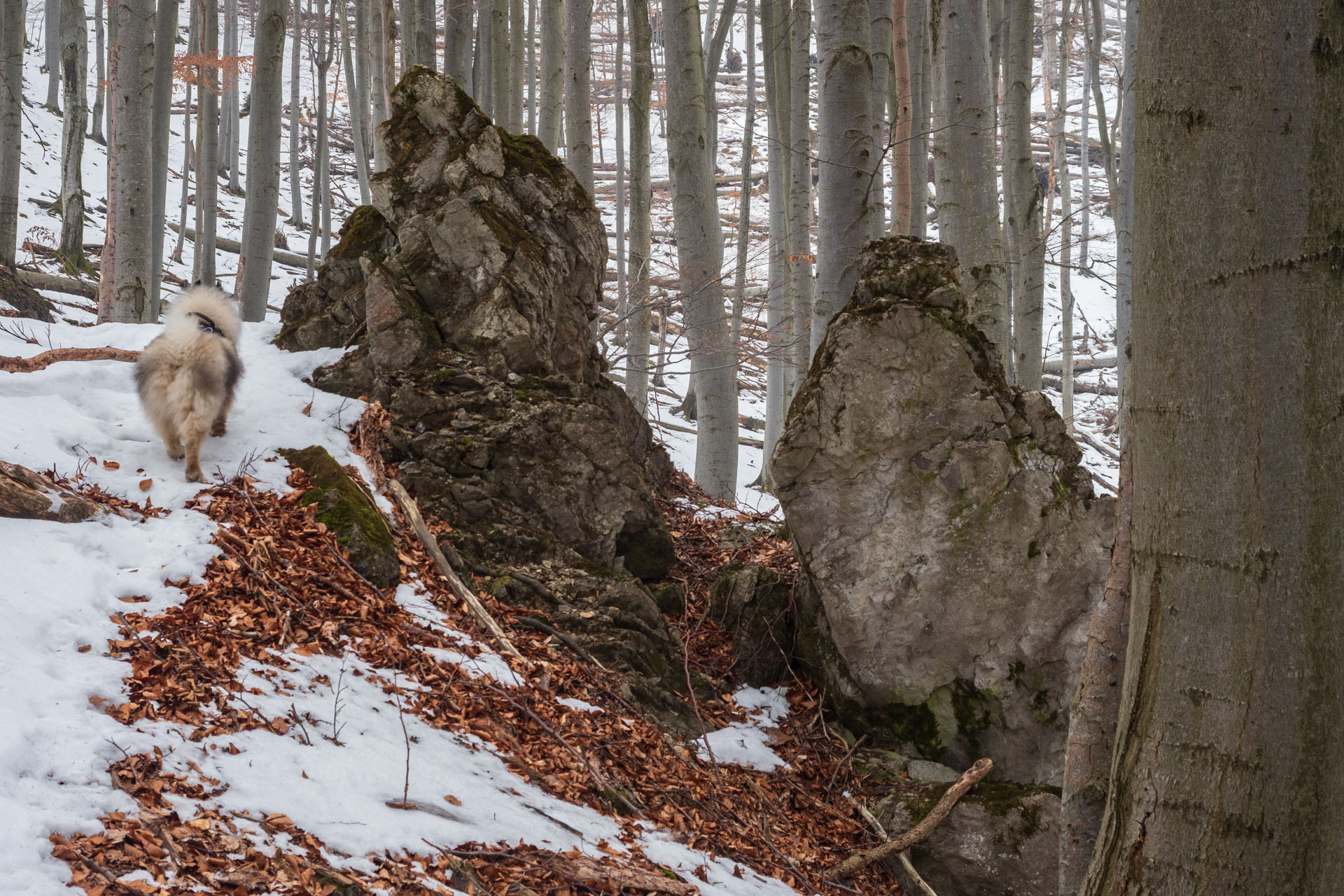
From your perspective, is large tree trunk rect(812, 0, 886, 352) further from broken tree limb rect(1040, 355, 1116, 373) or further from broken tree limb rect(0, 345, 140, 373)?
broken tree limb rect(1040, 355, 1116, 373)

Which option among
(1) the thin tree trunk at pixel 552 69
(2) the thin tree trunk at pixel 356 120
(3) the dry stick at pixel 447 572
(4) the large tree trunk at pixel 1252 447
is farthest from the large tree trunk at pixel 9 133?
(4) the large tree trunk at pixel 1252 447

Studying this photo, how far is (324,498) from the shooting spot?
460 centimetres

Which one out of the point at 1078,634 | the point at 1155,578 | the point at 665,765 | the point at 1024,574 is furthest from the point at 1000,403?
the point at 1155,578

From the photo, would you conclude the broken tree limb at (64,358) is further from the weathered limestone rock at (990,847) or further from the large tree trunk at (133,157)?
the weathered limestone rock at (990,847)

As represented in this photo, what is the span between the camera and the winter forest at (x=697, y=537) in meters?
1.73

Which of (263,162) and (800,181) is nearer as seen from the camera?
(263,162)

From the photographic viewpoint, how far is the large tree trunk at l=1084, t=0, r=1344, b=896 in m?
1.69

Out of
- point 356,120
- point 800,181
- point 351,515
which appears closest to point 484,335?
point 351,515

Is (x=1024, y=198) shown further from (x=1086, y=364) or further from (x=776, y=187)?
(x=1086, y=364)

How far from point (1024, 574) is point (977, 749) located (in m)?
1.09

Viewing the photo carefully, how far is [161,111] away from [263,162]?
3368mm

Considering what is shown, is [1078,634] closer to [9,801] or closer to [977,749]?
[977,749]

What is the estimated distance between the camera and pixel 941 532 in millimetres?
5082

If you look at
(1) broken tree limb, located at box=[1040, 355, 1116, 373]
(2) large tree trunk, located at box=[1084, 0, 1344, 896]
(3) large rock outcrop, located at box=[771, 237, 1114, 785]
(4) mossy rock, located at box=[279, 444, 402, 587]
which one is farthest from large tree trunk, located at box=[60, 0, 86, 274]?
(1) broken tree limb, located at box=[1040, 355, 1116, 373]
